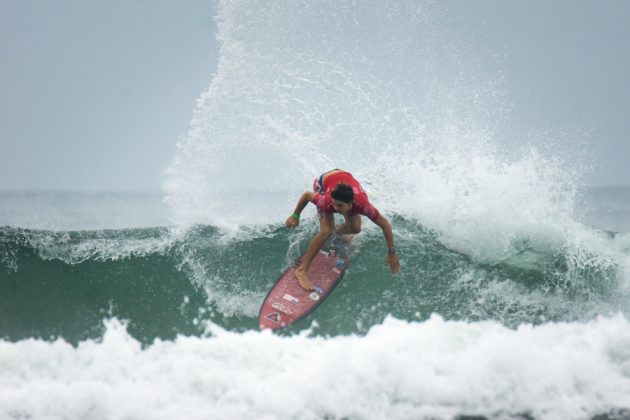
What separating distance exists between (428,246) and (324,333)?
1.57 meters

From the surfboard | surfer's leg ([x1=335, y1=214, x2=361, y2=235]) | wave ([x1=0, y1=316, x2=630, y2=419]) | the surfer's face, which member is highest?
surfer's leg ([x1=335, y1=214, x2=361, y2=235])

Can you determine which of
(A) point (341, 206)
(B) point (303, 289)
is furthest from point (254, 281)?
(A) point (341, 206)

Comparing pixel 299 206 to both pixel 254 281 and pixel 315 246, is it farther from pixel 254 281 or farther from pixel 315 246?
pixel 254 281

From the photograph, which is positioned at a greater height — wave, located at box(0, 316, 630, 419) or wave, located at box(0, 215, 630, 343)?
wave, located at box(0, 215, 630, 343)

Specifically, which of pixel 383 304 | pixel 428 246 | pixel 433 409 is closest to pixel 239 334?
pixel 383 304

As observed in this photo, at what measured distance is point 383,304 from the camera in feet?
16.4

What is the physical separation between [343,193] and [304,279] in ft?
3.27

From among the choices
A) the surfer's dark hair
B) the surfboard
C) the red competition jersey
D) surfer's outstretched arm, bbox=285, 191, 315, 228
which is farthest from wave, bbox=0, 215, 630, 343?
the surfer's dark hair

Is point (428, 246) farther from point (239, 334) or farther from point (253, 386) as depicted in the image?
point (253, 386)

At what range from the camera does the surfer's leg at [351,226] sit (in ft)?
17.1

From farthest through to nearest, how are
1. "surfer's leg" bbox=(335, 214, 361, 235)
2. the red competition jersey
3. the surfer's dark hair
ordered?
"surfer's leg" bbox=(335, 214, 361, 235)
the red competition jersey
the surfer's dark hair

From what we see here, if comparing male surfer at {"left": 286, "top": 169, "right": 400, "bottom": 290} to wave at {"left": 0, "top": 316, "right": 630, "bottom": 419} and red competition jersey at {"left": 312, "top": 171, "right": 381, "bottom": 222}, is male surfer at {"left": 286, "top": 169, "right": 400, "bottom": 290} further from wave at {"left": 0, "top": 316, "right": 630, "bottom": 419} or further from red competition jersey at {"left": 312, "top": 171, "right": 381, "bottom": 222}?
wave at {"left": 0, "top": 316, "right": 630, "bottom": 419}

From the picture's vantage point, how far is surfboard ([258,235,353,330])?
15.7ft

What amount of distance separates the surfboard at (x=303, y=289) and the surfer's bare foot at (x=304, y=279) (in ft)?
0.12
